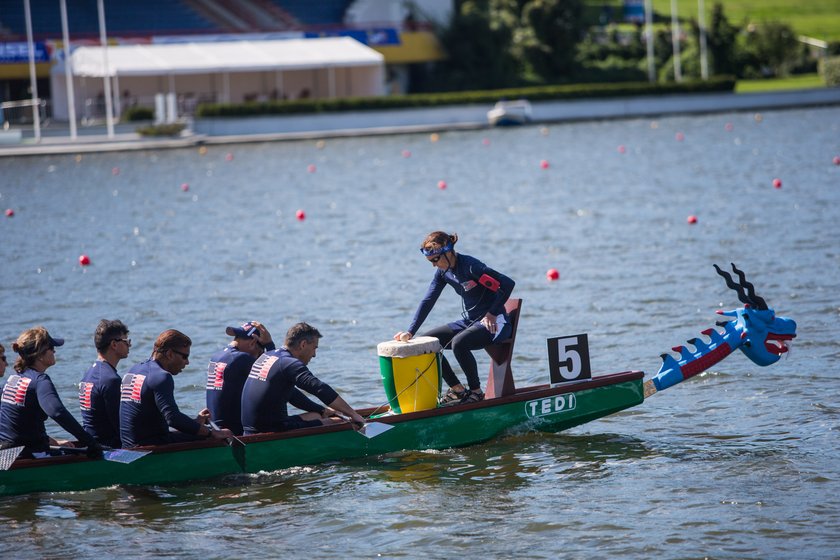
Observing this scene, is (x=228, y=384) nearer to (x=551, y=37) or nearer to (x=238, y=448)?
(x=238, y=448)

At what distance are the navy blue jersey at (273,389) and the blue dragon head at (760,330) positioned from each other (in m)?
3.99

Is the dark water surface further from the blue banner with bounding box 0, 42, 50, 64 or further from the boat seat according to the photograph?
the blue banner with bounding box 0, 42, 50, 64

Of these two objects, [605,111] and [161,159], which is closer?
[161,159]

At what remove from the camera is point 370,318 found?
17656 millimetres

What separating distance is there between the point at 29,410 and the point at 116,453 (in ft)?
2.64

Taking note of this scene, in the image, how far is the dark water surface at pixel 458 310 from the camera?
9.61 m

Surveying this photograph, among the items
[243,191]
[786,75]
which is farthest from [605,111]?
[243,191]

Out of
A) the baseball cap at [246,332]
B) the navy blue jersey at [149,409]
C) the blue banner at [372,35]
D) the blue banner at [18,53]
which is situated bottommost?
the navy blue jersey at [149,409]

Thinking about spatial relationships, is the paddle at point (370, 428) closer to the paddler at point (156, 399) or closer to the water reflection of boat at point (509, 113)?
the paddler at point (156, 399)

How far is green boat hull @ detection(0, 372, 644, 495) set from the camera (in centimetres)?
1027

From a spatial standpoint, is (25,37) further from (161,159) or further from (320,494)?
(320,494)

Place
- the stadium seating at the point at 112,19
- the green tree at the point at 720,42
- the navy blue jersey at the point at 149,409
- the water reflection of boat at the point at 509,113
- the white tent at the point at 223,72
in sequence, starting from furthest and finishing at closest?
the green tree at the point at 720,42 → the stadium seating at the point at 112,19 → the white tent at the point at 223,72 → the water reflection of boat at the point at 509,113 → the navy blue jersey at the point at 149,409

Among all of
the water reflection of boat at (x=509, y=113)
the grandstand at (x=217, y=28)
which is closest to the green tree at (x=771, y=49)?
the grandstand at (x=217, y=28)

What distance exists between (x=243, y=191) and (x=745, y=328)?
25372mm
